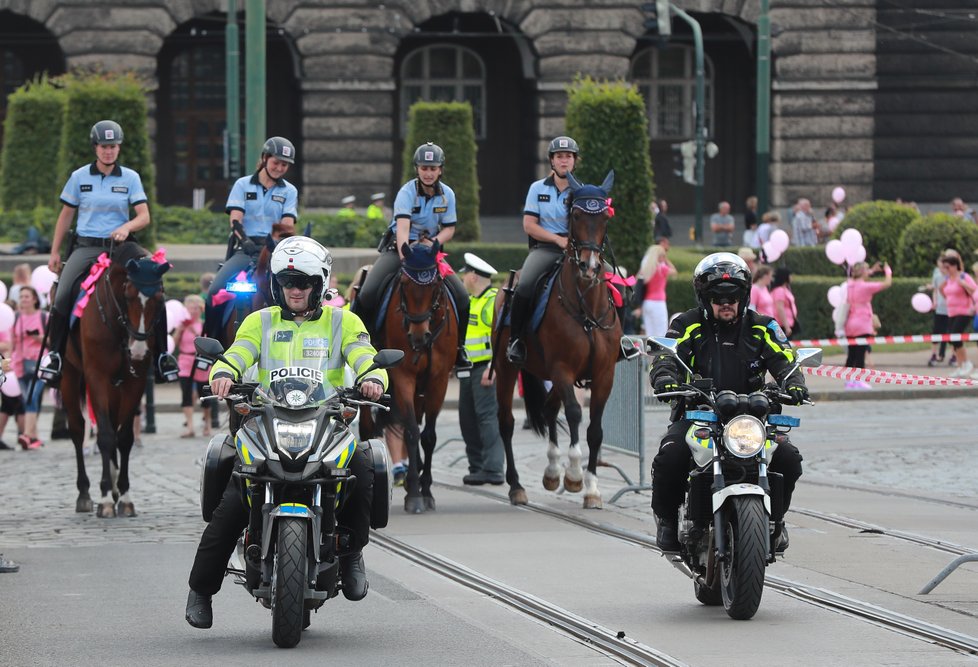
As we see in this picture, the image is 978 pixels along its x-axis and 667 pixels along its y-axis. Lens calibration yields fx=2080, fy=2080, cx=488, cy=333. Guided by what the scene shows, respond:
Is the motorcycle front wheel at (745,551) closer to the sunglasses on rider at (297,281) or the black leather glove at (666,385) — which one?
the black leather glove at (666,385)

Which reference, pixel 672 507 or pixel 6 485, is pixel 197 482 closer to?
pixel 6 485

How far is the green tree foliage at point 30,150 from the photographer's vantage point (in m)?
35.7

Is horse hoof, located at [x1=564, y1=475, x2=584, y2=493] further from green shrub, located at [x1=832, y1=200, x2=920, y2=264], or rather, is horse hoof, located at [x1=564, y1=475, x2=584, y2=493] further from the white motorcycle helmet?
green shrub, located at [x1=832, y1=200, x2=920, y2=264]

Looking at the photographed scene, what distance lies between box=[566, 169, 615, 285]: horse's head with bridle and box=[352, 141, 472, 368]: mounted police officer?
997mm

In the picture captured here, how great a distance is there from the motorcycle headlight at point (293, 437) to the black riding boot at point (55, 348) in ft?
20.2

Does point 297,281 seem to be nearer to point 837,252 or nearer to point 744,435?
point 744,435

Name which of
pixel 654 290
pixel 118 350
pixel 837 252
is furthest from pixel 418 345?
pixel 837 252

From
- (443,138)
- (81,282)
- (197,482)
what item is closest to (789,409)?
(197,482)

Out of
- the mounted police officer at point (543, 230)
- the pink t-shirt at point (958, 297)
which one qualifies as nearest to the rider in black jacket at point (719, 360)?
the mounted police officer at point (543, 230)

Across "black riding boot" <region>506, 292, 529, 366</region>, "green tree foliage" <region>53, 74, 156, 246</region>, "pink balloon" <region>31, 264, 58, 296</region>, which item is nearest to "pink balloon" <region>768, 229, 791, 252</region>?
"green tree foliage" <region>53, 74, 156, 246</region>

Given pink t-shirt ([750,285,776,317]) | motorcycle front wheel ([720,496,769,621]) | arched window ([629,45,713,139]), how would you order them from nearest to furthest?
motorcycle front wheel ([720,496,769,621]) → pink t-shirt ([750,285,776,317]) → arched window ([629,45,713,139])

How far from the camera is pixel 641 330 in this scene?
28.0 metres

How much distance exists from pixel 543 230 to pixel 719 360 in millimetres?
5275

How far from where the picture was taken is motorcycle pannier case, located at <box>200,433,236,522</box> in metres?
9.12
